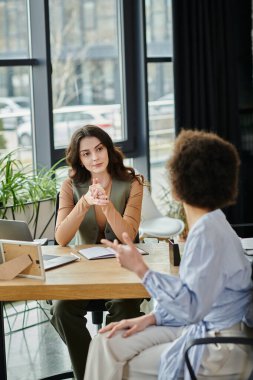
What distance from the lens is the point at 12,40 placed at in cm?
580

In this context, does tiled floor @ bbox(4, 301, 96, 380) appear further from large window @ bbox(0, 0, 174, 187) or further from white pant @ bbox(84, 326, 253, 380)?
white pant @ bbox(84, 326, 253, 380)

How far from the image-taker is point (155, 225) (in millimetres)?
5719

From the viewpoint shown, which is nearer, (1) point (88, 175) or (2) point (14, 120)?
(1) point (88, 175)

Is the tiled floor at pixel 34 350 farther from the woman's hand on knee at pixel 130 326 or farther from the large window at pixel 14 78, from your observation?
the woman's hand on knee at pixel 130 326

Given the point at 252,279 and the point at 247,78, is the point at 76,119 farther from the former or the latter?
the point at 252,279

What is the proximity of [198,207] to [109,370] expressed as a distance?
2.09ft

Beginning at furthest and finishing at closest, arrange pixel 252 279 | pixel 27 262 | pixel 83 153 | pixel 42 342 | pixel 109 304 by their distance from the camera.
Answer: pixel 42 342 < pixel 83 153 < pixel 109 304 < pixel 27 262 < pixel 252 279

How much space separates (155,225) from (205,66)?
5.52 feet

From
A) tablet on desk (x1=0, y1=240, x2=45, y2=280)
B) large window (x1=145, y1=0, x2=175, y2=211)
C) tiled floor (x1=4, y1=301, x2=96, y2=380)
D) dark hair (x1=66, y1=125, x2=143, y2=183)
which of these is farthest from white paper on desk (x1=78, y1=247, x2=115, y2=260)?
large window (x1=145, y1=0, x2=175, y2=211)

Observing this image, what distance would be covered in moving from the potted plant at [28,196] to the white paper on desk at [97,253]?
5.19 ft

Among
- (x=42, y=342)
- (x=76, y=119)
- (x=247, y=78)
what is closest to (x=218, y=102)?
(x=247, y=78)

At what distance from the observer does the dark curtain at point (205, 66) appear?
21.7 ft

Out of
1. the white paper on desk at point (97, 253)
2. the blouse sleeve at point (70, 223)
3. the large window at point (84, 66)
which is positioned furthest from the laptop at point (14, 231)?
the large window at point (84, 66)

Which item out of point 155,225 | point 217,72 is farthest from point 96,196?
point 217,72
